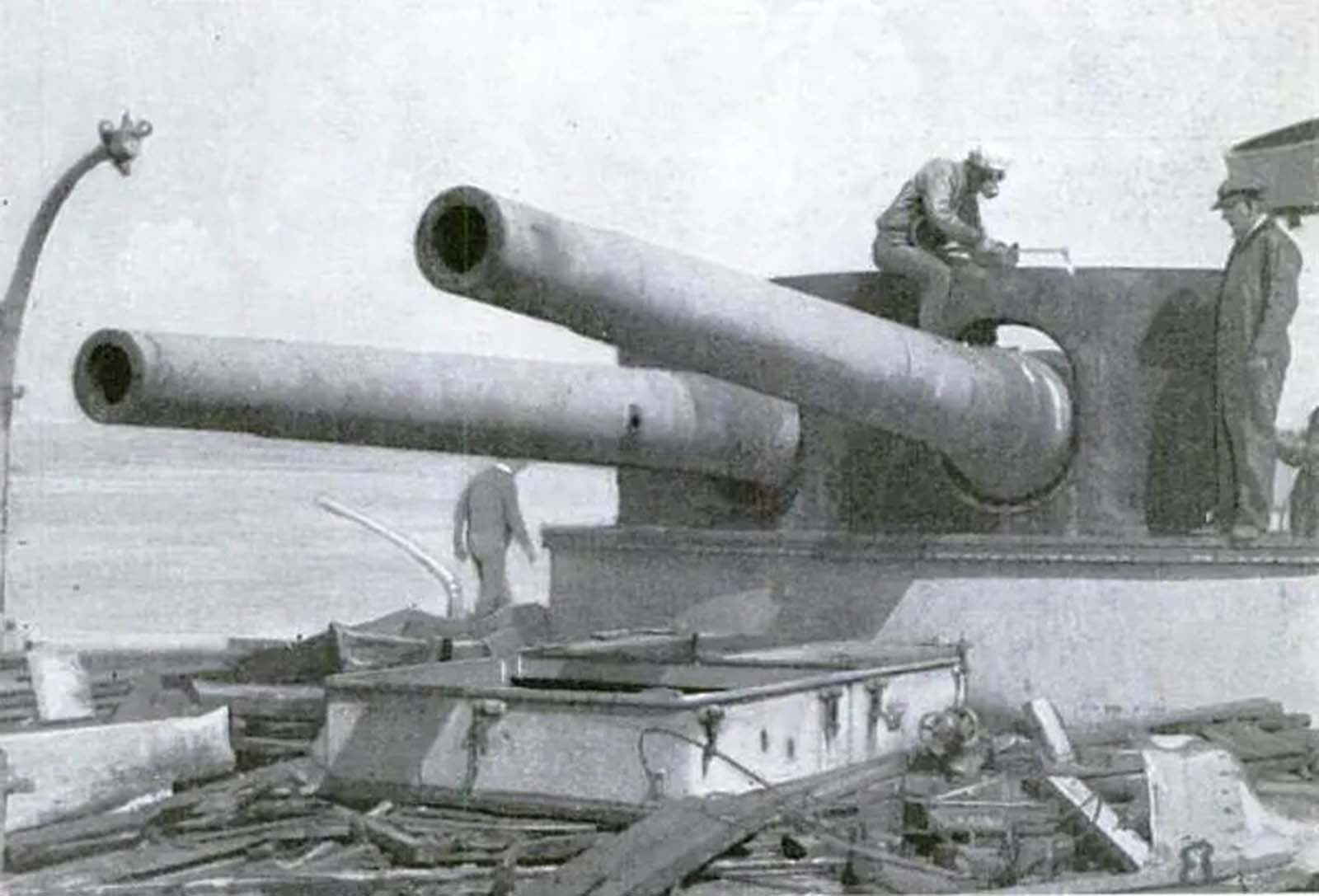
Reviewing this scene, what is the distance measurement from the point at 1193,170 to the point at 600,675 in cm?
396

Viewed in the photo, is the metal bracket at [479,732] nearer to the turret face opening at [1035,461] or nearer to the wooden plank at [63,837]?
the wooden plank at [63,837]

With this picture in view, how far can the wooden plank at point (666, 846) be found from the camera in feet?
17.0

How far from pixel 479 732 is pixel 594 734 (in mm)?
394

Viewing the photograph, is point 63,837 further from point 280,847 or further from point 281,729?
point 281,729

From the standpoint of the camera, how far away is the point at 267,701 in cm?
749

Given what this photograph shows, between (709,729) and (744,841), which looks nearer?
(744,841)

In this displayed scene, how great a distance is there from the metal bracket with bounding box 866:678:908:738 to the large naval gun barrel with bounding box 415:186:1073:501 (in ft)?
3.12

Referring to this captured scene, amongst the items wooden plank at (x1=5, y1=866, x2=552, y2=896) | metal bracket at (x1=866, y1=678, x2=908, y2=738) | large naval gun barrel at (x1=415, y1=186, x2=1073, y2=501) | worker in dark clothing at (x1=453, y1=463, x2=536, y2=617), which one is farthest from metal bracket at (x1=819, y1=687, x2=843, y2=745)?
worker in dark clothing at (x1=453, y1=463, x2=536, y2=617)

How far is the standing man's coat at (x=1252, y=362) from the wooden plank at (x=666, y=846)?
9.96 ft

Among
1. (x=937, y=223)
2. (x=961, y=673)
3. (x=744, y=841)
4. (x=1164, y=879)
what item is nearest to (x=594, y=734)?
(x=744, y=841)

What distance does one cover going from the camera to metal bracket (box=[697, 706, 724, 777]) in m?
5.80

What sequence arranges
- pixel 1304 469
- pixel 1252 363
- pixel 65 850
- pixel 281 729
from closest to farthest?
1. pixel 65 850
2. pixel 281 729
3. pixel 1252 363
4. pixel 1304 469

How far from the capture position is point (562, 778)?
19.5 feet

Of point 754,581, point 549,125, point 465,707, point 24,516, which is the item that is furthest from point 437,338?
point 24,516
